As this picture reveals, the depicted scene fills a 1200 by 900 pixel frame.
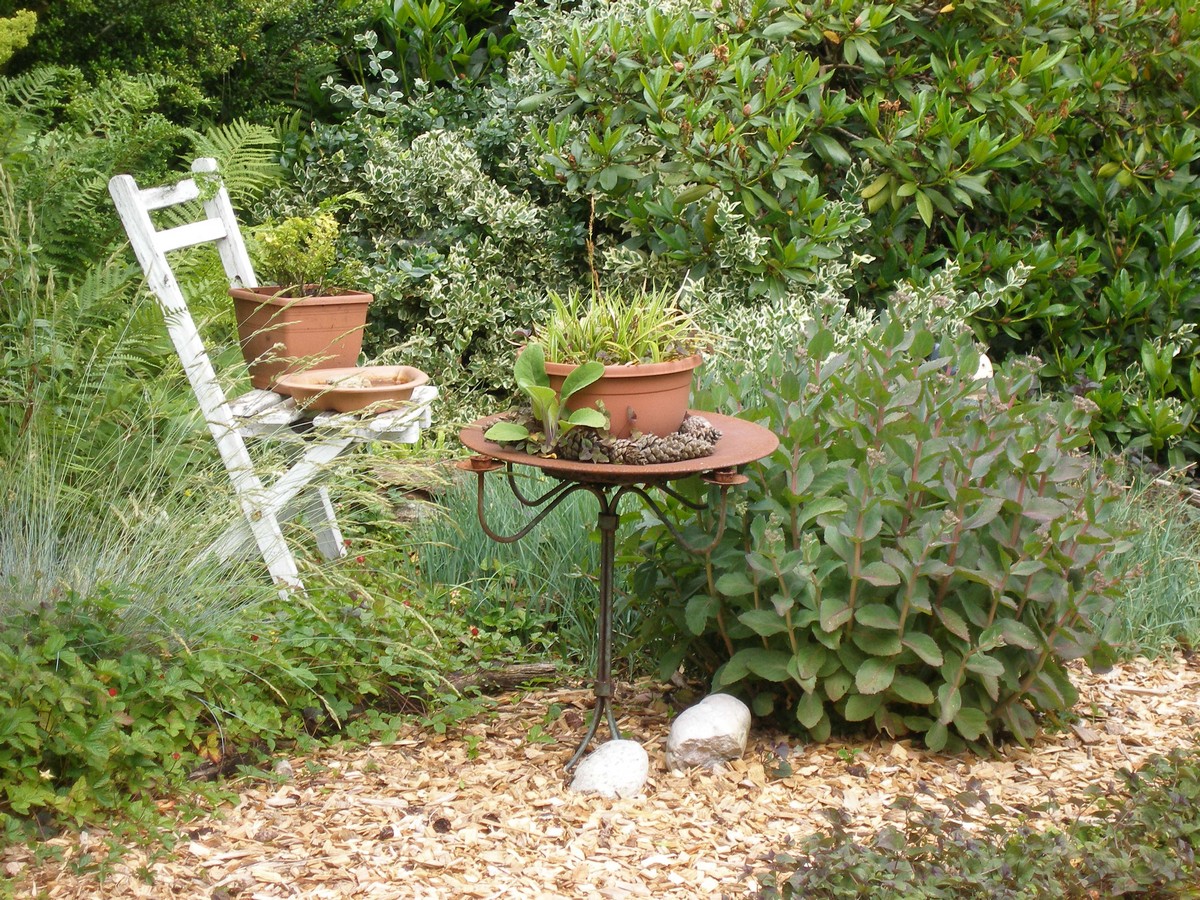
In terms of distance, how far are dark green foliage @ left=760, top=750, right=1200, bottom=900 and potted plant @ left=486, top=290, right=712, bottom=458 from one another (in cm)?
99

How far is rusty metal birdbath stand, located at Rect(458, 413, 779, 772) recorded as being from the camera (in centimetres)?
268

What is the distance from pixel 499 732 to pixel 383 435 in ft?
3.34

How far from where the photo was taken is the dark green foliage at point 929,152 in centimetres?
516

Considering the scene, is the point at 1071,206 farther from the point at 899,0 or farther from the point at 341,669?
the point at 341,669

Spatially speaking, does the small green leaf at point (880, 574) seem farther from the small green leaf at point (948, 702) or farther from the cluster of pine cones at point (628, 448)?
the cluster of pine cones at point (628, 448)

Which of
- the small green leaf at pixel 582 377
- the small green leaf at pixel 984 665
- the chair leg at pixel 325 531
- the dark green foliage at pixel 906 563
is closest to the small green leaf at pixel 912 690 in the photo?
the dark green foliage at pixel 906 563

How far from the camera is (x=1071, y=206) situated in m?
6.10

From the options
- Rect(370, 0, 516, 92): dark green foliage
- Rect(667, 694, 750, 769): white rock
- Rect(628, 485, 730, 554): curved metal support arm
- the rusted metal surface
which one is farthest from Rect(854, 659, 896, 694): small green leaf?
Rect(370, 0, 516, 92): dark green foliage

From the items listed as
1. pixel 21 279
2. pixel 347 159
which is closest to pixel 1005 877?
pixel 21 279

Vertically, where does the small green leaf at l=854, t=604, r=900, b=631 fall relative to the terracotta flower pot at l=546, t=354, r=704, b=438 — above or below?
below

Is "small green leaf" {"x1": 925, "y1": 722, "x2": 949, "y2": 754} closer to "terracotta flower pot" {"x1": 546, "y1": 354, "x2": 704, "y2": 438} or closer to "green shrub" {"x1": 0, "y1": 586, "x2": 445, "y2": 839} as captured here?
"terracotta flower pot" {"x1": 546, "y1": 354, "x2": 704, "y2": 438}

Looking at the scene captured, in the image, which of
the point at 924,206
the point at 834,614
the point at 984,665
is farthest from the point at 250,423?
the point at 924,206

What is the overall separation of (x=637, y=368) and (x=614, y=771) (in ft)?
3.24

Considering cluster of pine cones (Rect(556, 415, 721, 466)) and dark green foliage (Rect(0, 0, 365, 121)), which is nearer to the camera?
cluster of pine cones (Rect(556, 415, 721, 466))
